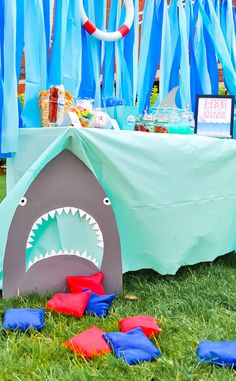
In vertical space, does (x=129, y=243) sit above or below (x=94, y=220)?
below

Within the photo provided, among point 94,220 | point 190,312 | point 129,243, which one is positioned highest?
point 94,220

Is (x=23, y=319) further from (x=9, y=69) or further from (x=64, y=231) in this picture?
(x=9, y=69)

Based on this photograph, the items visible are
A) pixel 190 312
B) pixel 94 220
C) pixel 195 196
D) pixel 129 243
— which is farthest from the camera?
pixel 195 196

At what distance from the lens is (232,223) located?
2.46 metres

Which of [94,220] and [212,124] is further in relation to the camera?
[212,124]

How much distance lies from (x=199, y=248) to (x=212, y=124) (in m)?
0.90

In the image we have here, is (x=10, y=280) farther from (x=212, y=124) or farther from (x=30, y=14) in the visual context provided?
(x=212, y=124)


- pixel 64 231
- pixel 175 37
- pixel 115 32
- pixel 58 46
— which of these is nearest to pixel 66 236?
pixel 64 231

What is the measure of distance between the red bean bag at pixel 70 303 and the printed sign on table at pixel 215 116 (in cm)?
144

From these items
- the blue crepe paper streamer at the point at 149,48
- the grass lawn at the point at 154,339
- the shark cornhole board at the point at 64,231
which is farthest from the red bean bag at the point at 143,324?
the blue crepe paper streamer at the point at 149,48

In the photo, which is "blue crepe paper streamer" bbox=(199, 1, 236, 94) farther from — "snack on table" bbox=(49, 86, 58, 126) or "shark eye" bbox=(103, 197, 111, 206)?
"shark eye" bbox=(103, 197, 111, 206)

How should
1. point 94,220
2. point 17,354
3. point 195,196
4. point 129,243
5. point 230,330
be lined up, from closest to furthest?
point 17,354 < point 230,330 < point 94,220 < point 129,243 < point 195,196

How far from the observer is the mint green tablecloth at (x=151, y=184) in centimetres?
187

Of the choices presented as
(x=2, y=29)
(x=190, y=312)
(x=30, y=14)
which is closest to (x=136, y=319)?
(x=190, y=312)
